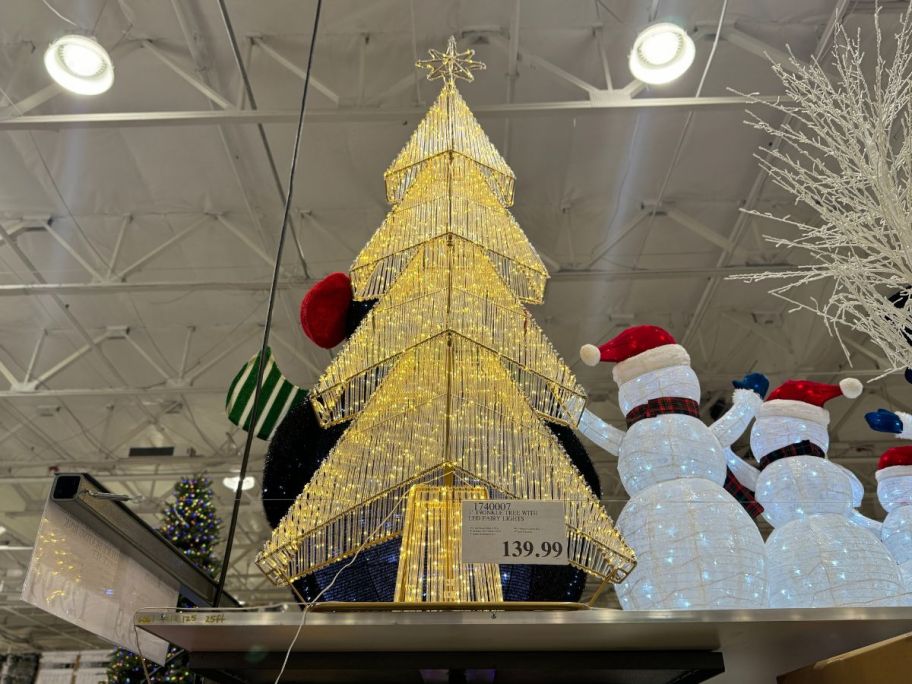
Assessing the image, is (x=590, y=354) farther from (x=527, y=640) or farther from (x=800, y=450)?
(x=527, y=640)

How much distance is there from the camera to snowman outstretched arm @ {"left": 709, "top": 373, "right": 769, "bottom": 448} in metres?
2.34

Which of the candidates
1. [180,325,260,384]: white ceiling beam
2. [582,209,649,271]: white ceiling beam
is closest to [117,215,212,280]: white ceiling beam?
[180,325,260,384]: white ceiling beam

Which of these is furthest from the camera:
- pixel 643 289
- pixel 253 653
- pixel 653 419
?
pixel 643 289

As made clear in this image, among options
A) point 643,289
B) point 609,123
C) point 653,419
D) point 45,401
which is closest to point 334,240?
point 609,123

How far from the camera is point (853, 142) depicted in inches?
47.8

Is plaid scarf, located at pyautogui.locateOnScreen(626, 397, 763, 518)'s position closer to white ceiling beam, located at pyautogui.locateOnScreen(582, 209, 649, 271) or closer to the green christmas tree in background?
the green christmas tree in background

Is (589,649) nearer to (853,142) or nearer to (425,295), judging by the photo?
(425,295)

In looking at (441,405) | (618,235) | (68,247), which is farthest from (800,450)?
(68,247)

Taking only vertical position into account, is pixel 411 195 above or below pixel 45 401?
below

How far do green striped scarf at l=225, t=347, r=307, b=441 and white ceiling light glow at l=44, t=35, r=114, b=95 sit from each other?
2.10 m

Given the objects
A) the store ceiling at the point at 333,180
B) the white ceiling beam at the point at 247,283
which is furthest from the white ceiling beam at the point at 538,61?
the white ceiling beam at the point at 247,283

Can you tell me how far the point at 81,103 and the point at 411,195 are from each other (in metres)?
4.47

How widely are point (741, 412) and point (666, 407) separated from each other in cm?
40

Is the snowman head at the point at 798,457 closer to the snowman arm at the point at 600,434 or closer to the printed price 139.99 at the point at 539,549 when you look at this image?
the snowman arm at the point at 600,434
